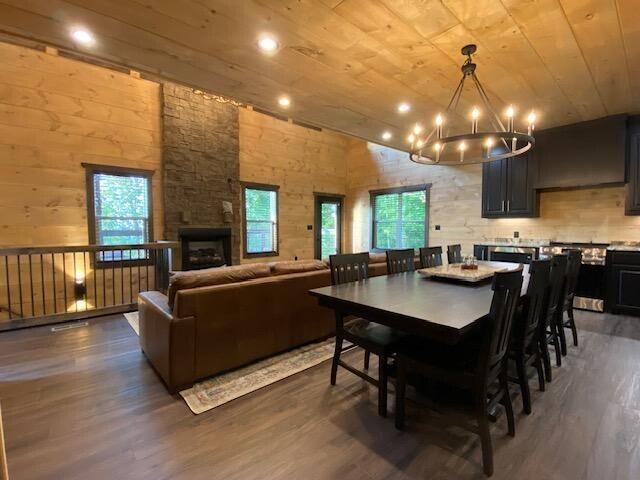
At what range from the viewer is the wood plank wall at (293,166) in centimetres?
661

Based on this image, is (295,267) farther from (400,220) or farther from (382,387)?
(400,220)

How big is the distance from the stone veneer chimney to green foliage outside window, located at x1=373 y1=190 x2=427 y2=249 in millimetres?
3489

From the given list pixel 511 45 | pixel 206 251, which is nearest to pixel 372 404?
pixel 511 45

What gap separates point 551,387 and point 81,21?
14.3ft

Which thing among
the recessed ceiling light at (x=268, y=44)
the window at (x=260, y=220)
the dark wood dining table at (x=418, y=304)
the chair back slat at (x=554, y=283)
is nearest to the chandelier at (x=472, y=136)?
the chair back slat at (x=554, y=283)

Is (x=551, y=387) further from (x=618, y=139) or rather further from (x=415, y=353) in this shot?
(x=618, y=139)

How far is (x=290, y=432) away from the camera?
6.33ft

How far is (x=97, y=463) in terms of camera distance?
1685 mm

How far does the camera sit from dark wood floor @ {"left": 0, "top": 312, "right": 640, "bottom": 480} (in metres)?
1.64

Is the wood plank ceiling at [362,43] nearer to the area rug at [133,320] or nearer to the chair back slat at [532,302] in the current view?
the chair back slat at [532,302]

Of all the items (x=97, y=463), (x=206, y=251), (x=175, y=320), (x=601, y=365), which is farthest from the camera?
(x=206, y=251)

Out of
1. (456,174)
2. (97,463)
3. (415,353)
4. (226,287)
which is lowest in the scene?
(97,463)

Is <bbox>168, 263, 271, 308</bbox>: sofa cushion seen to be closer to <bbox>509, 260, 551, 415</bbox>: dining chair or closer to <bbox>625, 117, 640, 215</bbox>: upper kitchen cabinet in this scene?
<bbox>509, 260, 551, 415</bbox>: dining chair

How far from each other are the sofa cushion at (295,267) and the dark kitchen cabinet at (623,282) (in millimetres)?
3964
